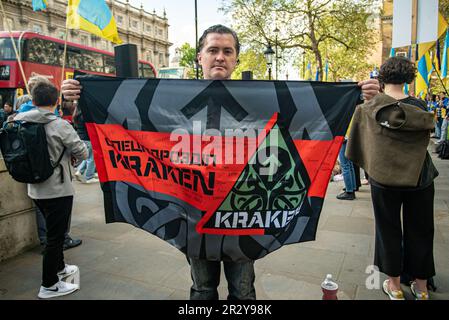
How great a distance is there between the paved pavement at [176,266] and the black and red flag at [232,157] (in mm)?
1233

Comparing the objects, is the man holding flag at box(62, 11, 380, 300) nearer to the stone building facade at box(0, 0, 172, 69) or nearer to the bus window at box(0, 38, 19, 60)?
the bus window at box(0, 38, 19, 60)

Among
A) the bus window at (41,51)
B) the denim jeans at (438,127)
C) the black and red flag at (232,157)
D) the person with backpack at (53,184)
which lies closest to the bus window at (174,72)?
the bus window at (41,51)

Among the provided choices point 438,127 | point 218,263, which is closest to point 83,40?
point 438,127

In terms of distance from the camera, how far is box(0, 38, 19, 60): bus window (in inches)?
532

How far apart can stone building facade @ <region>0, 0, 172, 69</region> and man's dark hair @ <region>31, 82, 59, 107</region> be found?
3454 centimetres

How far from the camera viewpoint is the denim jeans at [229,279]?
1.96m

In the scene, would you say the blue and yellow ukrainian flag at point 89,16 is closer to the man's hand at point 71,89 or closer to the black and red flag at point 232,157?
the man's hand at point 71,89

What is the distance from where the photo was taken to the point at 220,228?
6.21 ft

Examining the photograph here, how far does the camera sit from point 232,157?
192cm

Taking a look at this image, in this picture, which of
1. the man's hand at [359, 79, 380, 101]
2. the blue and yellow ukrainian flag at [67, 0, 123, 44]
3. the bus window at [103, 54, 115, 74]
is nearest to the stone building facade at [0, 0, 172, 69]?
the bus window at [103, 54, 115, 74]

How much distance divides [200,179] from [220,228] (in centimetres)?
29

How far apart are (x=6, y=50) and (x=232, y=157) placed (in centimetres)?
1510

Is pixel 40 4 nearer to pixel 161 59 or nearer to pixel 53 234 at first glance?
pixel 53 234
